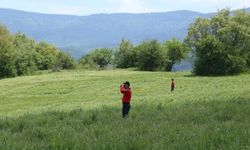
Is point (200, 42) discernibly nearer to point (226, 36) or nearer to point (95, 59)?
point (226, 36)

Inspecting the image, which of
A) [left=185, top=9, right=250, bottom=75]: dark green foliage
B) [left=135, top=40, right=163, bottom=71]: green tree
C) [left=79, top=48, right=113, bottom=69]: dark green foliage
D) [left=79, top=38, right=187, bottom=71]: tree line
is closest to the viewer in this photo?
[left=185, top=9, right=250, bottom=75]: dark green foliage

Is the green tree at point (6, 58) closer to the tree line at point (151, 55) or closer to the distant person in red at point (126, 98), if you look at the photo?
the tree line at point (151, 55)

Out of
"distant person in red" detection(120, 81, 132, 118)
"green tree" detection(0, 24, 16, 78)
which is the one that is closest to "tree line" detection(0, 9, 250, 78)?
"green tree" detection(0, 24, 16, 78)

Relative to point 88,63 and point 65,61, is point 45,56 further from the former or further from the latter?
point 88,63

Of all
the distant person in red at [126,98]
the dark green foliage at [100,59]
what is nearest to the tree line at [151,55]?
the dark green foliage at [100,59]

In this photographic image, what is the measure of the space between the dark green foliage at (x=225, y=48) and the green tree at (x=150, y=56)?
102 feet

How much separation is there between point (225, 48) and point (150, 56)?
37.3m

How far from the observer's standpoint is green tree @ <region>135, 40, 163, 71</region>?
110 meters

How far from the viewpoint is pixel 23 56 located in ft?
369

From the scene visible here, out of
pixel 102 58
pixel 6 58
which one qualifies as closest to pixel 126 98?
pixel 6 58

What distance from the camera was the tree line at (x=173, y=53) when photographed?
Result: 74.3 meters

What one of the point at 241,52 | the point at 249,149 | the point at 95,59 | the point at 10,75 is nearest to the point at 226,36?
the point at 241,52

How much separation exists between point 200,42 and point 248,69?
877cm

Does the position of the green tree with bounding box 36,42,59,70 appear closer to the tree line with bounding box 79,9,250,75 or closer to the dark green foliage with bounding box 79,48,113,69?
the dark green foliage with bounding box 79,48,113,69
